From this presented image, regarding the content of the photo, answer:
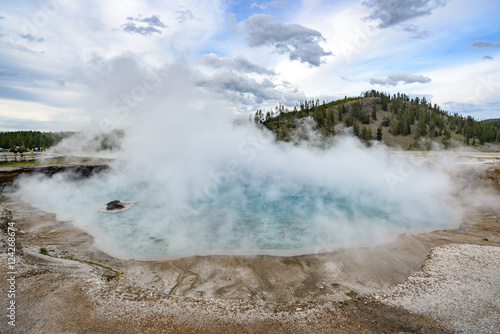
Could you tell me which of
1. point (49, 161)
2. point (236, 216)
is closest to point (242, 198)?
point (236, 216)

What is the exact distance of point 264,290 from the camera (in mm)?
6699

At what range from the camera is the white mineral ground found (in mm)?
5172

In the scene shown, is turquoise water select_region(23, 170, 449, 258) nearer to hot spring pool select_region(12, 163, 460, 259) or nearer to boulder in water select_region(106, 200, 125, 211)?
hot spring pool select_region(12, 163, 460, 259)

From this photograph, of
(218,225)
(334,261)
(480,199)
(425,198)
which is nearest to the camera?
(334,261)

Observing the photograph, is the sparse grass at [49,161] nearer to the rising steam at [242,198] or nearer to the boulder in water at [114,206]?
the rising steam at [242,198]

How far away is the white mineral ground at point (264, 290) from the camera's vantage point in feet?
17.0

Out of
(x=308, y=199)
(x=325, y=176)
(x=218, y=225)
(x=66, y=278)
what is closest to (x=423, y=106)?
(x=325, y=176)

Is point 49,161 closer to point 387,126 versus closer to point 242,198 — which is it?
point 242,198

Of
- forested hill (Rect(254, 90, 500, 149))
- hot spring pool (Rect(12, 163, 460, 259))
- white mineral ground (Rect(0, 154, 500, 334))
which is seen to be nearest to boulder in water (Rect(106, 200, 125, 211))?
hot spring pool (Rect(12, 163, 460, 259))

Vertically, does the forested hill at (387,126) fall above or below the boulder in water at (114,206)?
above

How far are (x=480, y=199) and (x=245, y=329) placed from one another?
16324 millimetres

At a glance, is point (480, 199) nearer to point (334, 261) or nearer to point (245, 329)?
point (334, 261)

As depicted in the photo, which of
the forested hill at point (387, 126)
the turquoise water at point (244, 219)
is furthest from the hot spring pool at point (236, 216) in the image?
A: the forested hill at point (387, 126)

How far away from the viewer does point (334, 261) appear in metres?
8.16
